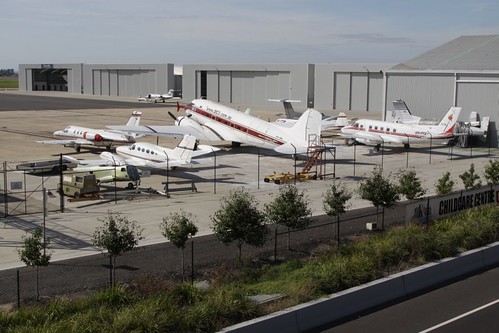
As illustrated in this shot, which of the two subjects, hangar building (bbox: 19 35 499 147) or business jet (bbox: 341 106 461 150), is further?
hangar building (bbox: 19 35 499 147)

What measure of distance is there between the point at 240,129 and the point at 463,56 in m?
27.8

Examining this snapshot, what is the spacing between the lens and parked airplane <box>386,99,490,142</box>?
190 ft

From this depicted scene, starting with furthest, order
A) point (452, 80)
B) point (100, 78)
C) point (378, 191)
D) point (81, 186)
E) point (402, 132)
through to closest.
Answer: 1. point (100, 78)
2. point (452, 80)
3. point (402, 132)
4. point (81, 186)
5. point (378, 191)

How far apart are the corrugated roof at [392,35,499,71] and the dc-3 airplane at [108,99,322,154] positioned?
2076 cm

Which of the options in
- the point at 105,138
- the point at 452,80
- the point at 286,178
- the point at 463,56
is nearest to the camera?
the point at 286,178

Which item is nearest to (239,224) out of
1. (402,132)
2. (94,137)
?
(94,137)

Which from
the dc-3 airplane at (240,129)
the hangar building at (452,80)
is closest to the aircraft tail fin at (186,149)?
the dc-3 airplane at (240,129)

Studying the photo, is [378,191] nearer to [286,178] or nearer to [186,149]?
[286,178]

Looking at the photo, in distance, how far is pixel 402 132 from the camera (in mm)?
55000

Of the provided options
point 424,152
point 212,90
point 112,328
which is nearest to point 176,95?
point 212,90

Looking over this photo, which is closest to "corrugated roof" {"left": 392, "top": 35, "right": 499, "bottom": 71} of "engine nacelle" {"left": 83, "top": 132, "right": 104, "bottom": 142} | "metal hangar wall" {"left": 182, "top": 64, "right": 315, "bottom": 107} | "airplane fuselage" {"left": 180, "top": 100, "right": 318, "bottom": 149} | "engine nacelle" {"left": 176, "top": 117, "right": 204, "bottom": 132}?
"airplane fuselage" {"left": 180, "top": 100, "right": 318, "bottom": 149}

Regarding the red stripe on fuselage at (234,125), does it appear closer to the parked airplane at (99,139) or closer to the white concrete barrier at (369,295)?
the parked airplane at (99,139)

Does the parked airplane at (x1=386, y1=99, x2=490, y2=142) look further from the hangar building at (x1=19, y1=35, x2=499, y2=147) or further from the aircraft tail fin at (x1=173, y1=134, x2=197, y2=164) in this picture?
the aircraft tail fin at (x1=173, y1=134, x2=197, y2=164)

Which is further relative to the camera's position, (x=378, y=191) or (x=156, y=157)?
(x=156, y=157)
